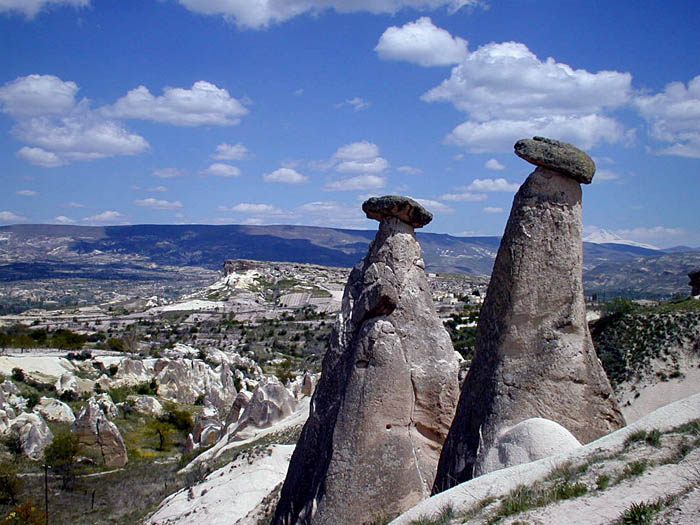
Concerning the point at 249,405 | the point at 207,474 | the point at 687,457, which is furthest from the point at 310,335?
the point at 687,457

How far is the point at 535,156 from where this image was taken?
6703 mm

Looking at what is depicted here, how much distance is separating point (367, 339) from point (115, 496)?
14520mm

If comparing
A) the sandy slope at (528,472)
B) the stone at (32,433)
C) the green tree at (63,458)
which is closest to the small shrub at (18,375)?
the stone at (32,433)

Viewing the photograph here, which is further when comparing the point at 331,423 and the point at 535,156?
the point at 331,423

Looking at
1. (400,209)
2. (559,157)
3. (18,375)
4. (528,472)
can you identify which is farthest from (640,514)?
(18,375)

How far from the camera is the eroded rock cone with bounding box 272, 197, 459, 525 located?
7.17 meters

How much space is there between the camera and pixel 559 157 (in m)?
6.67

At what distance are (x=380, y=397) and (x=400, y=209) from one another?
97.9 inches

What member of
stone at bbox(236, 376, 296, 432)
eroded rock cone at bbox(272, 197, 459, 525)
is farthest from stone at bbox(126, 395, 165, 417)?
eroded rock cone at bbox(272, 197, 459, 525)

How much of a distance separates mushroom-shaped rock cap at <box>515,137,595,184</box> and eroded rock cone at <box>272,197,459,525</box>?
190 centimetres

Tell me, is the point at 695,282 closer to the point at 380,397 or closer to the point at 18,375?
Result: the point at 380,397

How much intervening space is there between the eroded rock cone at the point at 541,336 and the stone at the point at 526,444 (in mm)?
146

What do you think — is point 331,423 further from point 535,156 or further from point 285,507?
point 535,156

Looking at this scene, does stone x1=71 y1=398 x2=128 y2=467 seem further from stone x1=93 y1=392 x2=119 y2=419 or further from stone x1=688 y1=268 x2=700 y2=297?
stone x1=688 y1=268 x2=700 y2=297
